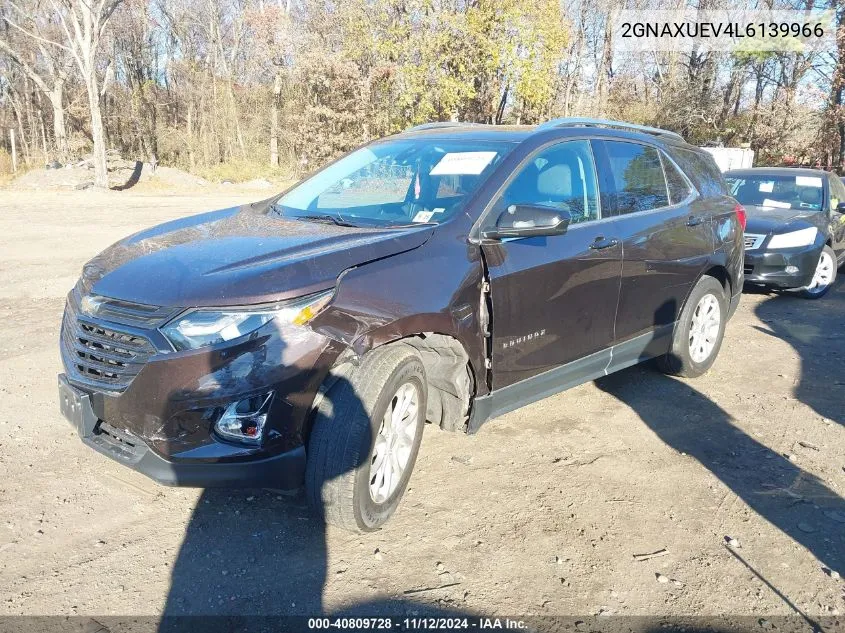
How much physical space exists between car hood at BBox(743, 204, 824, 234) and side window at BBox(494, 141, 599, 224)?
5243 mm

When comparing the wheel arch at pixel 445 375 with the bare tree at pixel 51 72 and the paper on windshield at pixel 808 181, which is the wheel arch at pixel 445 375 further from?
the bare tree at pixel 51 72

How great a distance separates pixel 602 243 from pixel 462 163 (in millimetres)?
1012

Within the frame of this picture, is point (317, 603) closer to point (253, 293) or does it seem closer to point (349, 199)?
point (253, 293)

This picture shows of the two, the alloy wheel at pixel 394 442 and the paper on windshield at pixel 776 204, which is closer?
the alloy wheel at pixel 394 442

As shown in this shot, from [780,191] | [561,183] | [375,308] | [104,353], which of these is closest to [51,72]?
[780,191]

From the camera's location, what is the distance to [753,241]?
27.5 ft

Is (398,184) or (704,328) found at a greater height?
(398,184)

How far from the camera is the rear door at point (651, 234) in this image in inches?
173

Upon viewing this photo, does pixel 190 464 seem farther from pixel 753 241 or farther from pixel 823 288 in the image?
pixel 823 288

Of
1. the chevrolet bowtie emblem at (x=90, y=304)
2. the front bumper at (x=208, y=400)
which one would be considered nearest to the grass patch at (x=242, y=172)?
the chevrolet bowtie emblem at (x=90, y=304)

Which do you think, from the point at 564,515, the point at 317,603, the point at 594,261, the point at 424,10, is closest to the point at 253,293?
the point at 317,603

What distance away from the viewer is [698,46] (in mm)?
32875

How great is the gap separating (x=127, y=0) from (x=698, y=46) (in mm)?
28065

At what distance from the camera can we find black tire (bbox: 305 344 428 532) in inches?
112
